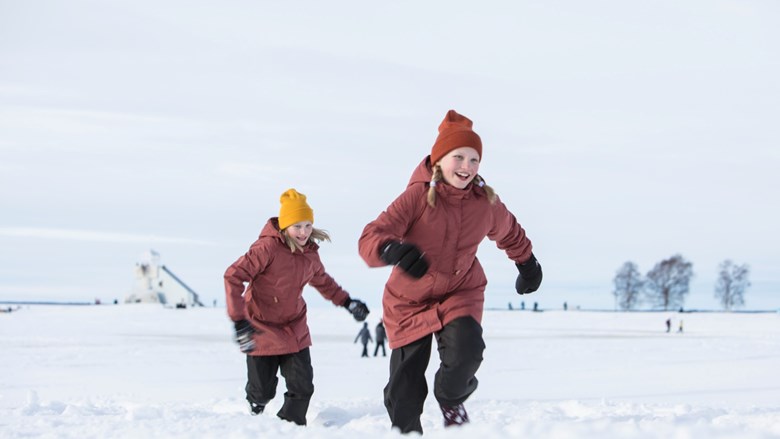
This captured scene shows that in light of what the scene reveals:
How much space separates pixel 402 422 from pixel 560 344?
20.2m

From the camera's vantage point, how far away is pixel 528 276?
6.16 m

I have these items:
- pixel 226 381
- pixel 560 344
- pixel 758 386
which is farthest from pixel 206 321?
pixel 758 386

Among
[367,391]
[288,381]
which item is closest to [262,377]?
[288,381]

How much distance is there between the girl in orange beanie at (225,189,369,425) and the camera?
23.4ft

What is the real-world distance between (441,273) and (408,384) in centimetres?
75

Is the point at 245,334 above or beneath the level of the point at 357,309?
beneath

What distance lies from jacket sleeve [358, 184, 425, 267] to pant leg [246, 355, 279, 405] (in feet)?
8.48

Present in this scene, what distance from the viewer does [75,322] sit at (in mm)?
39906

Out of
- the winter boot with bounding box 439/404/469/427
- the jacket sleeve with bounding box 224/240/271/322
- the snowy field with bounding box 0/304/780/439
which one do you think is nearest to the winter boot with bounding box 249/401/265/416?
the snowy field with bounding box 0/304/780/439

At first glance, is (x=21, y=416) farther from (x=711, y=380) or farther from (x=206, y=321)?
(x=206, y=321)

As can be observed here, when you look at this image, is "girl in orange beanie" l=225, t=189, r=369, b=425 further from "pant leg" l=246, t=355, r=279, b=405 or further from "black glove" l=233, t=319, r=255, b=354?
"black glove" l=233, t=319, r=255, b=354

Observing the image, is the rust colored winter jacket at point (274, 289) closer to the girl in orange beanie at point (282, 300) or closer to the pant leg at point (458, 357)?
the girl in orange beanie at point (282, 300)

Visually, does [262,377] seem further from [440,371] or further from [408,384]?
[440,371]

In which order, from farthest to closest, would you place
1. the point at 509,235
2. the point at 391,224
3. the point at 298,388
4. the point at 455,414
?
the point at 298,388
the point at 509,235
the point at 455,414
the point at 391,224
